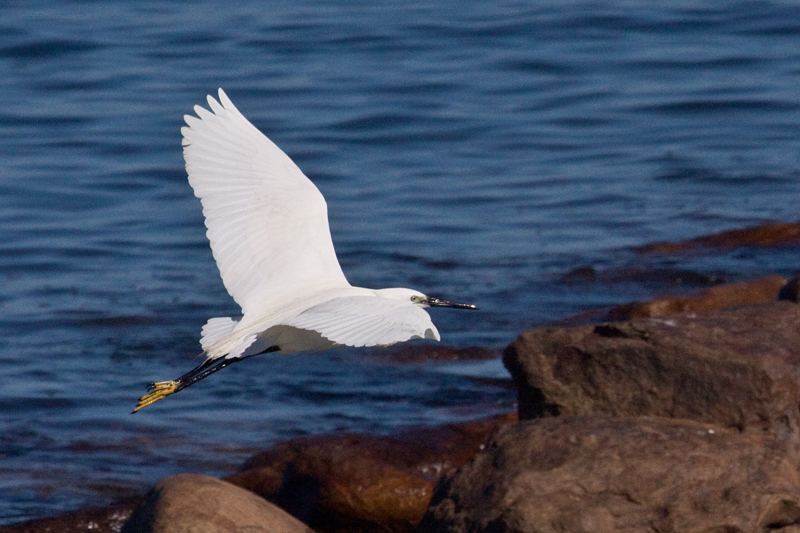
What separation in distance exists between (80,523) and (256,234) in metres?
1.98

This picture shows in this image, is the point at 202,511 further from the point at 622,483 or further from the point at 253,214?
the point at 622,483

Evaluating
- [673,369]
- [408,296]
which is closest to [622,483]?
[673,369]

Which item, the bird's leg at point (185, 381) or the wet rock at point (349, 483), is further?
the wet rock at point (349, 483)

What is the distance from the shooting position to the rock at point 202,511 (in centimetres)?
498

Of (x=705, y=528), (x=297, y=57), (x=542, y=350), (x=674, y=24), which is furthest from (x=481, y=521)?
(x=674, y=24)

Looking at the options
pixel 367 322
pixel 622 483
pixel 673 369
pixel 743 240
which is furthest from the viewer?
pixel 743 240

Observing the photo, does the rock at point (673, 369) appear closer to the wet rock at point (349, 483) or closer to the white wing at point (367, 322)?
the wet rock at point (349, 483)

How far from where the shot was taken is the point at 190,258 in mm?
11711

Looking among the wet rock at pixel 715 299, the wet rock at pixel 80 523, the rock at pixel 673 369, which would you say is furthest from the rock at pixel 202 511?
the wet rock at pixel 715 299

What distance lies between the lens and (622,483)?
15.4 feet

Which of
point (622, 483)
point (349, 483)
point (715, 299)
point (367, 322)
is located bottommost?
point (715, 299)

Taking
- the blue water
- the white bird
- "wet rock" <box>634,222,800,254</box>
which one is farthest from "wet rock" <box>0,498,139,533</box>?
"wet rock" <box>634,222,800,254</box>

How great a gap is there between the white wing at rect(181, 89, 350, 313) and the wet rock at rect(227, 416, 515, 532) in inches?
36.1

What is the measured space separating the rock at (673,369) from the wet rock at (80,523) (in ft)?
7.82
